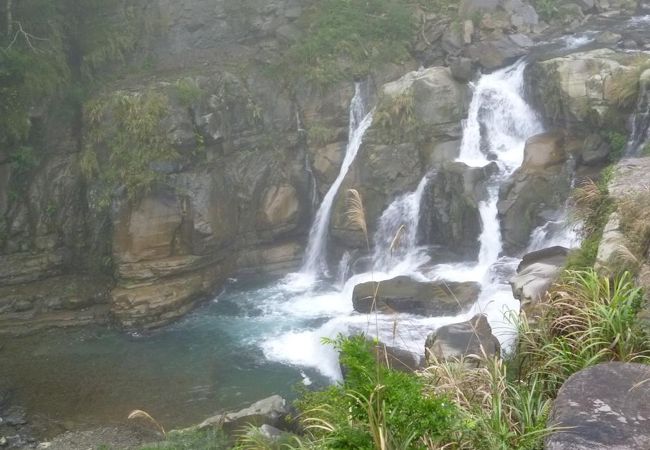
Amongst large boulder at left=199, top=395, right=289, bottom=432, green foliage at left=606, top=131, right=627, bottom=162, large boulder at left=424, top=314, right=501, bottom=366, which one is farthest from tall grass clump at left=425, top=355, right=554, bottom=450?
green foliage at left=606, top=131, right=627, bottom=162

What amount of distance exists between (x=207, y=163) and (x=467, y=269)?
6.96m

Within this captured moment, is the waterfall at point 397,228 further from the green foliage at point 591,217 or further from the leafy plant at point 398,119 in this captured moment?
the green foliage at point 591,217

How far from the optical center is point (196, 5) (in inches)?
780

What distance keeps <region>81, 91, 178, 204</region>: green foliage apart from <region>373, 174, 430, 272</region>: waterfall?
5424 millimetres

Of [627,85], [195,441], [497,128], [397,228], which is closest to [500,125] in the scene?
[497,128]

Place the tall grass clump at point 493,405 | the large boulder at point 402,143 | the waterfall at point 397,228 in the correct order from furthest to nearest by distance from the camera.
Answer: the large boulder at point 402,143, the waterfall at point 397,228, the tall grass clump at point 493,405

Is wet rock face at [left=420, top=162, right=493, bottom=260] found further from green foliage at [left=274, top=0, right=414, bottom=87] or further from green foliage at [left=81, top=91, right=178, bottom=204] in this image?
green foliage at [left=81, top=91, right=178, bottom=204]

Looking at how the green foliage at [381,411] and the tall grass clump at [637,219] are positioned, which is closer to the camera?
the green foliage at [381,411]

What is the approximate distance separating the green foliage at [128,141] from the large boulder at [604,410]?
42.6 ft

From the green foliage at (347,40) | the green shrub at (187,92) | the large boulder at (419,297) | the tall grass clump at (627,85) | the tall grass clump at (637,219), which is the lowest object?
the large boulder at (419,297)

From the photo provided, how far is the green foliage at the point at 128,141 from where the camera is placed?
1595 cm

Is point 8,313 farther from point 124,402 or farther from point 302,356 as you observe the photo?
point 302,356

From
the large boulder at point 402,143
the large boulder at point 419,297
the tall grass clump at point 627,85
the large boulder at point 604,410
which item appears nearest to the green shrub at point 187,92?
the large boulder at point 402,143

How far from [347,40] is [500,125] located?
5.40 m
